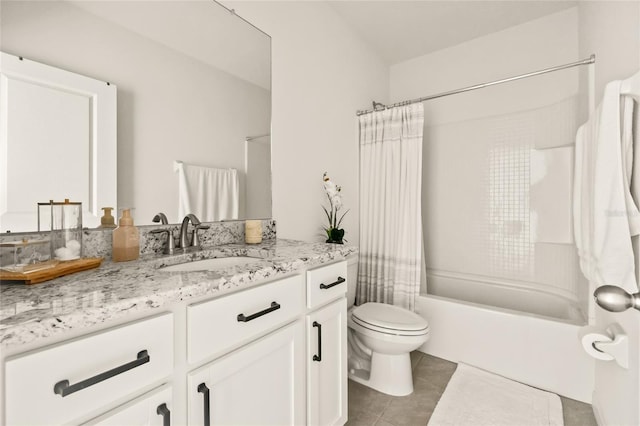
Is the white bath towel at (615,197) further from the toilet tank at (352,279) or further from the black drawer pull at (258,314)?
the toilet tank at (352,279)

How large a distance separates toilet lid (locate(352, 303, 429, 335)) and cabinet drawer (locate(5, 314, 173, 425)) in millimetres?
1290

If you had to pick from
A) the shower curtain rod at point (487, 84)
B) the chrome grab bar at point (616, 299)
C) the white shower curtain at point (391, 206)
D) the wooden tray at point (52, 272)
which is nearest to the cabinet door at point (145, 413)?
the wooden tray at point (52, 272)

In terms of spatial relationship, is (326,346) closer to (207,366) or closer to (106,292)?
(207,366)

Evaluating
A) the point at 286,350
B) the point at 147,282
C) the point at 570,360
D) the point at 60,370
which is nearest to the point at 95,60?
the point at 147,282

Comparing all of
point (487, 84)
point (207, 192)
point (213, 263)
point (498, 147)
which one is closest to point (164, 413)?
point (213, 263)

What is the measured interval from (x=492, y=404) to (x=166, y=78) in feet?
7.76

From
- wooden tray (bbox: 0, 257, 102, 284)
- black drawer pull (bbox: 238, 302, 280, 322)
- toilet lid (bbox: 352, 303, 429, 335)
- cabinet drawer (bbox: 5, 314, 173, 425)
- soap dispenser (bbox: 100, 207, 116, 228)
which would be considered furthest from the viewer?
toilet lid (bbox: 352, 303, 429, 335)

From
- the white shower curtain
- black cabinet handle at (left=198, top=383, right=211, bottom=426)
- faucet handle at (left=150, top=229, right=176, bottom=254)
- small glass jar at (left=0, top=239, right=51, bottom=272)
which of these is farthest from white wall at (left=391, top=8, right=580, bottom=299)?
small glass jar at (left=0, top=239, right=51, bottom=272)

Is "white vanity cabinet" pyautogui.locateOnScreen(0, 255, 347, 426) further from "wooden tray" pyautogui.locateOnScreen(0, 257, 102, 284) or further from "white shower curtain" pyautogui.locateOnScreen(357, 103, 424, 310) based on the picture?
"white shower curtain" pyautogui.locateOnScreen(357, 103, 424, 310)

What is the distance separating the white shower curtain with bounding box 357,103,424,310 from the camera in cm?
220

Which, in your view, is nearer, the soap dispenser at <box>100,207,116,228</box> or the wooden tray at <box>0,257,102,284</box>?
the wooden tray at <box>0,257,102,284</box>

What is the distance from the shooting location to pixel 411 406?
167cm

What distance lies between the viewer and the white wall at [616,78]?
3.49 feet

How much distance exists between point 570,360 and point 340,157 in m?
1.95
